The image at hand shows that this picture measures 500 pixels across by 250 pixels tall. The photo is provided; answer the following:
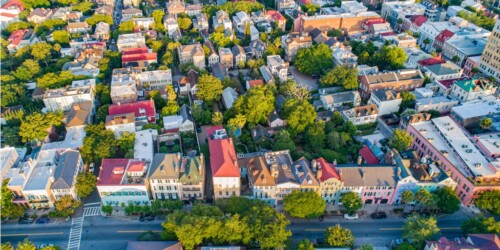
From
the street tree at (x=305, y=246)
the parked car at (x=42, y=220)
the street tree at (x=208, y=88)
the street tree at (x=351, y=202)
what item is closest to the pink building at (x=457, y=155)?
the street tree at (x=351, y=202)

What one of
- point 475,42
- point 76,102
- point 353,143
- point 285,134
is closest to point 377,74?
point 353,143

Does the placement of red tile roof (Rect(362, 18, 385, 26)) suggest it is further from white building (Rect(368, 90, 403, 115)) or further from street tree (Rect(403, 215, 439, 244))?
street tree (Rect(403, 215, 439, 244))

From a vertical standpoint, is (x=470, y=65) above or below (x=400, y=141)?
above

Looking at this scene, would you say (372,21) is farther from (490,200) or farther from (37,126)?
(37,126)

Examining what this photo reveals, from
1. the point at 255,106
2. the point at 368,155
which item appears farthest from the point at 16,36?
the point at 368,155

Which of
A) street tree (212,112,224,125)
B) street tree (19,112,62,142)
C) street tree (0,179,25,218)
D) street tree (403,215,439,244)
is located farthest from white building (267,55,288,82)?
street tree (0,179,25,218)

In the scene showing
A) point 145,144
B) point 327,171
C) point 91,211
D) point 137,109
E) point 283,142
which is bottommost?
point 91,211

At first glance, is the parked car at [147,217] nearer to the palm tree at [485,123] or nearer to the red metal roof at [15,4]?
the palm tree at [485,123]
